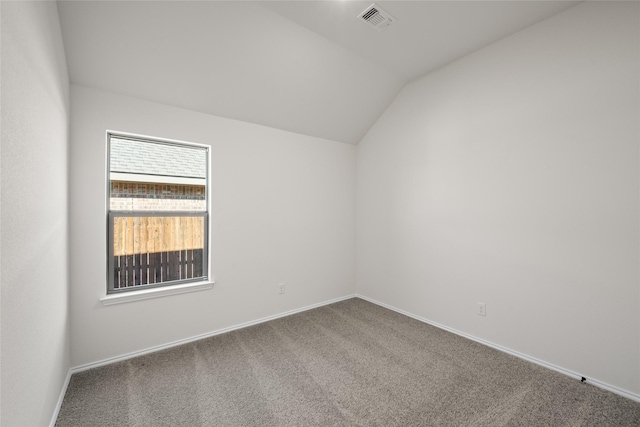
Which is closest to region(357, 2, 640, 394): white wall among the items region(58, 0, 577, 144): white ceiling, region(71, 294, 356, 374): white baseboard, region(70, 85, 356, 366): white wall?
region(58, 0, 577, 144): white ceiling

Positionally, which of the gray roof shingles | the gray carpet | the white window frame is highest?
the gray roof shingles

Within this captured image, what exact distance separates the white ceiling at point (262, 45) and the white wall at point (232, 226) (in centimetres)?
26

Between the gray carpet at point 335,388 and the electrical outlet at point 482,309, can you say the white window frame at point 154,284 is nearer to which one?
the gray carpet at point 335,388

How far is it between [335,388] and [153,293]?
1.92m

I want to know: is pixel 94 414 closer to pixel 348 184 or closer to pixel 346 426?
pixel 346 426

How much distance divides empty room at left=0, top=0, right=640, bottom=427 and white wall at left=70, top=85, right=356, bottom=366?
0.02 m

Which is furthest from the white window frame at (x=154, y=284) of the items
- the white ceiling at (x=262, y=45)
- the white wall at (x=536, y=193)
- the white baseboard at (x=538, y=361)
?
the white baseboard at (x=538, y=361)

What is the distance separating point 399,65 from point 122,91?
2.91 m

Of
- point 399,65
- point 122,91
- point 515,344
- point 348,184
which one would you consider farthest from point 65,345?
point 399,65

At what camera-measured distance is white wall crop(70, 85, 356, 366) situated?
2.30 metres

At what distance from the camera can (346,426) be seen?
Answer: 1.70 metres

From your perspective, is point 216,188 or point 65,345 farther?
point 216,188

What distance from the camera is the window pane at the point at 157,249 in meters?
2.54

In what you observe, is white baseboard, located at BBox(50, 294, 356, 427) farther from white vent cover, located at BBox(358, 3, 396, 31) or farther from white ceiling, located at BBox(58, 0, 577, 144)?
white vent cover, located at BBox(358, 3, 396, 31)
